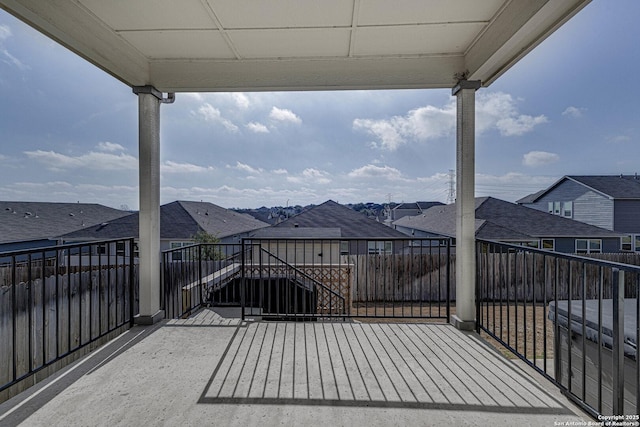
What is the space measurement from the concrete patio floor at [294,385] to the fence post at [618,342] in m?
0.32

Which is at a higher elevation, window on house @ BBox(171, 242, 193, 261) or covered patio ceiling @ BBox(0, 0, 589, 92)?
covered patio ceiling @ BBox(0, 0, 589, 92)

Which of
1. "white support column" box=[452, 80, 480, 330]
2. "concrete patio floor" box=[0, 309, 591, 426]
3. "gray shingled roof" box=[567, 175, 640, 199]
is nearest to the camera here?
"concrete patio floor" box=[0, 309, 591, 426]

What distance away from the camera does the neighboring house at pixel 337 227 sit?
42.8 feet

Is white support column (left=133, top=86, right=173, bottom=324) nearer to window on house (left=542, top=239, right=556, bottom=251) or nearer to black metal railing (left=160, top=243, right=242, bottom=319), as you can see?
black metal railing (left=160, top=243, right=242, bottom=319)

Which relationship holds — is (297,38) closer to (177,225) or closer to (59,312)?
(59,312)

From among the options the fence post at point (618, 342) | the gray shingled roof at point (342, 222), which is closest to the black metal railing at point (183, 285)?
the fence post at point (618, 342)

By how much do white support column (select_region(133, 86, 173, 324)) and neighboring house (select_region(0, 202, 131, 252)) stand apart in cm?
1321

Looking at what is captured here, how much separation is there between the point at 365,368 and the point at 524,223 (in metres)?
13.3

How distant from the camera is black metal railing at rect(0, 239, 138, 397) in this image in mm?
2367

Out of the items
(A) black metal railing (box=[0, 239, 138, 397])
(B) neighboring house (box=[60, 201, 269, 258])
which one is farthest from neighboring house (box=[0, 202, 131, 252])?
(A) black metal railing (box=[0, 239, 138, 397])

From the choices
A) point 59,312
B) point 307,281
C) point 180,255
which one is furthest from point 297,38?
point 180,255

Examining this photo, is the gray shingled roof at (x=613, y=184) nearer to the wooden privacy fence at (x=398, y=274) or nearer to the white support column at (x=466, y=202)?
the wooden privacy fence at (x=398, y=274)

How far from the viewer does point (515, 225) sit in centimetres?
1261

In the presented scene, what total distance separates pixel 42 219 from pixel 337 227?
14.8 m
